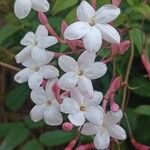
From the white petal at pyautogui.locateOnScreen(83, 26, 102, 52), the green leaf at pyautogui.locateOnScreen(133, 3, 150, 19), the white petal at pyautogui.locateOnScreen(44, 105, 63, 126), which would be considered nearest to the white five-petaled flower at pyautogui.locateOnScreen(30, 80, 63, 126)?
the white petal at pyautogui.locateOnScreen(44, 105, 63, 126)

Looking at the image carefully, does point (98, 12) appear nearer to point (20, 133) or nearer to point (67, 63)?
point (67, 63)

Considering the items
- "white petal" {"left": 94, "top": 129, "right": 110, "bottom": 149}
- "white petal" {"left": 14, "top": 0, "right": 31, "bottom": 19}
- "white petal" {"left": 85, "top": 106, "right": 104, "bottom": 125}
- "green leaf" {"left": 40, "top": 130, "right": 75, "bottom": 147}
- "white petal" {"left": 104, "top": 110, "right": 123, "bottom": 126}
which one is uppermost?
"white petal" {"left": 14, "top": 0, "right": 31, "bottom": 19}

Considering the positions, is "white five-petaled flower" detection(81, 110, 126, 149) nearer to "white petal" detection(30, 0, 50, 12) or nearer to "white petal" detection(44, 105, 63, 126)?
"white petal" detection(44, 105, 63, 126)

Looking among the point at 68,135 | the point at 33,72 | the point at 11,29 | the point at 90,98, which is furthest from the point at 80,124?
the point at 11,29

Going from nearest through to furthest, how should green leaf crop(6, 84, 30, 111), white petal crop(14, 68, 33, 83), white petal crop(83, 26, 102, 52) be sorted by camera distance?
white petal crop(83, 26, 102, 52) → white petal crop(14, 68, 33, 83) → green leaf crop(6, 84, 30, 111)

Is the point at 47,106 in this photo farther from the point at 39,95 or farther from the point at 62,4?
the point at 62,4

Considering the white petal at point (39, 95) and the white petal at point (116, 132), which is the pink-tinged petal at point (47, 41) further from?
the white petal at point (116, 132)
